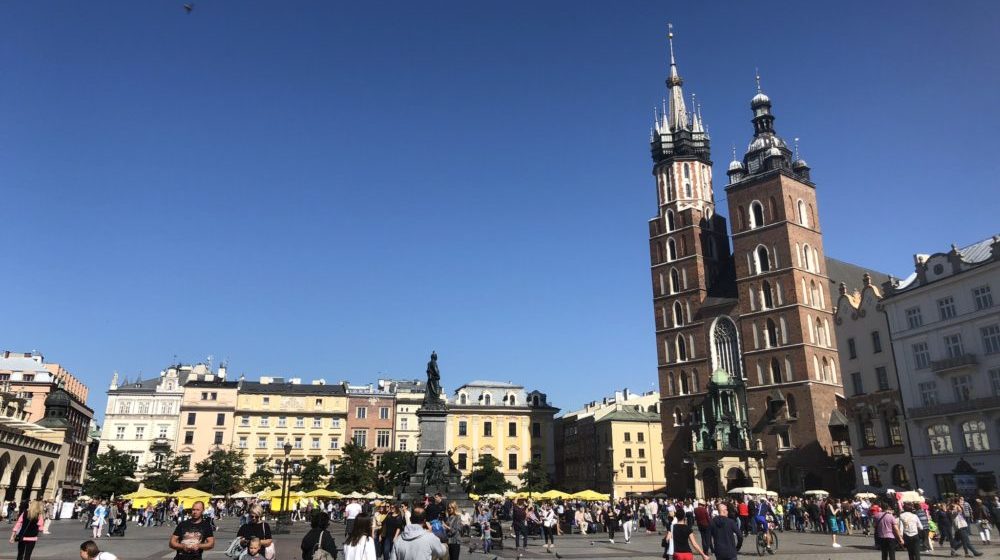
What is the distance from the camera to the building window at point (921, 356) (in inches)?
1663

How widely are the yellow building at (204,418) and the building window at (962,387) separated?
65990mm

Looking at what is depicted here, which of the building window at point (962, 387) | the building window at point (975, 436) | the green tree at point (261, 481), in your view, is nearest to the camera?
the building window at point (975, 436)

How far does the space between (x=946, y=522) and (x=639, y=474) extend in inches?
2296

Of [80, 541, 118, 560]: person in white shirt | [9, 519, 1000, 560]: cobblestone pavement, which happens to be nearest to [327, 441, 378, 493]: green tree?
[9, 519, 1000, 560]: cobblestone pavement

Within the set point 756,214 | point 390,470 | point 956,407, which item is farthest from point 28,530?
point 756,214

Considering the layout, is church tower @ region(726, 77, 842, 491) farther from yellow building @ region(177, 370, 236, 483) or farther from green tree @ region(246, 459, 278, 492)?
yellow building @ region(177, 370, 236, 483)

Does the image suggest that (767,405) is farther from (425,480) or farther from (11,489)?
(11,489)

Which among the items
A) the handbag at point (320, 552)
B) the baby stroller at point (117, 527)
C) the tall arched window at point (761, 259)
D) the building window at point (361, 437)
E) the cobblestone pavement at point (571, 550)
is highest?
the tall arched window at point (761, 259)

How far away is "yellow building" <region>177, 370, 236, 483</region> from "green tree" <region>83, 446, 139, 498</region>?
1187 cm

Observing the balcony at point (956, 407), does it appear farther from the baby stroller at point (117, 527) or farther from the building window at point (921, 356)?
the baby stroller at point (117, 527)

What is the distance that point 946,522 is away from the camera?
2430 cm

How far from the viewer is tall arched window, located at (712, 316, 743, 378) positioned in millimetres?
64938

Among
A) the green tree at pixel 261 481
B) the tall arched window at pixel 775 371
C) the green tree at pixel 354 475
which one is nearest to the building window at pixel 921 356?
the tall arched window at pixel 775 371

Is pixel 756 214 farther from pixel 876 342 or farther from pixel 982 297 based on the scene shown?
pixel 982 297
